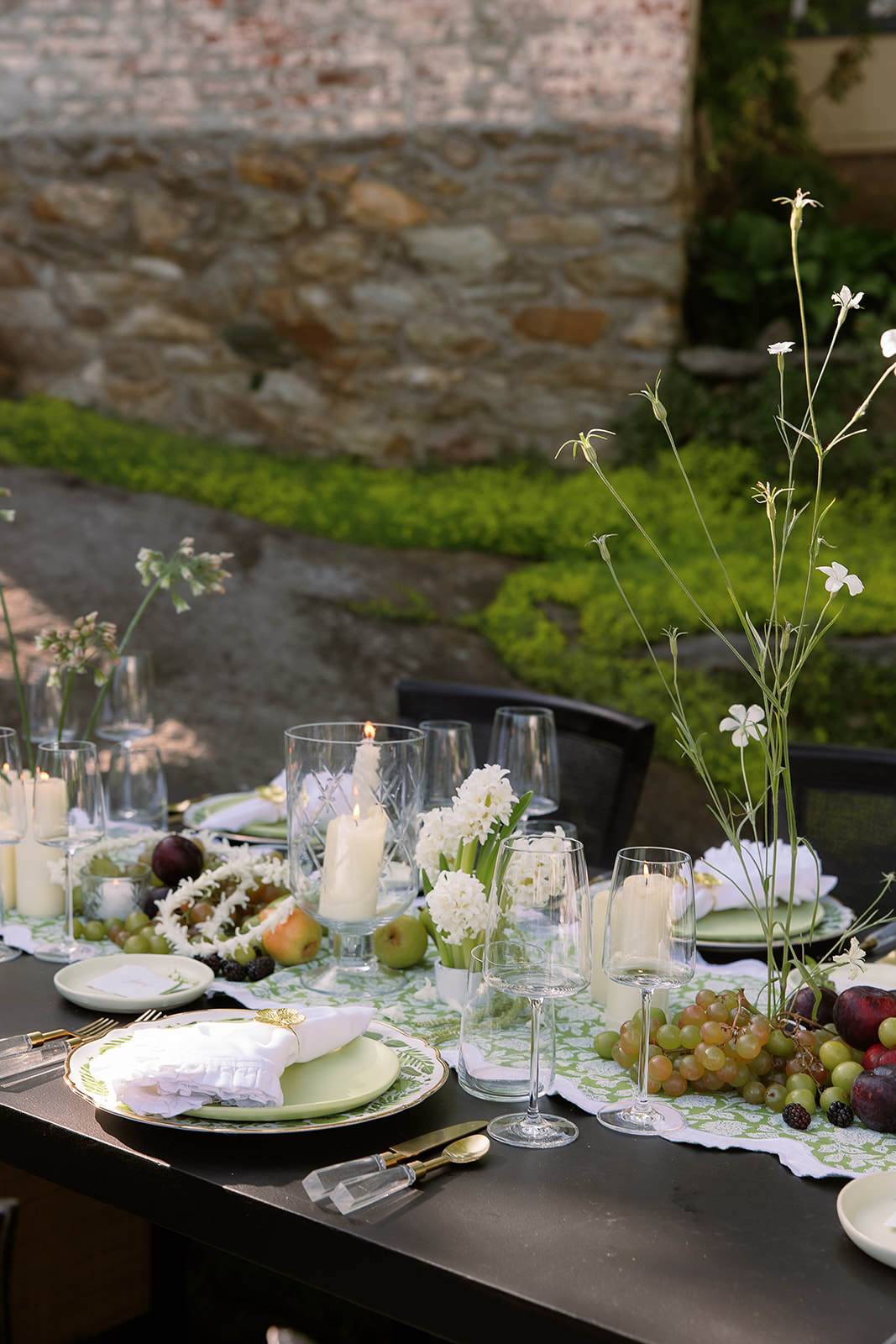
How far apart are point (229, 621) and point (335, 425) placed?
1.36 m

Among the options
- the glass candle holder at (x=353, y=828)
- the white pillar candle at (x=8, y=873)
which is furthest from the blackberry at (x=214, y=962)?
the white pillar candle at (x=8, y=873)

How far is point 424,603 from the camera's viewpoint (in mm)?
5082

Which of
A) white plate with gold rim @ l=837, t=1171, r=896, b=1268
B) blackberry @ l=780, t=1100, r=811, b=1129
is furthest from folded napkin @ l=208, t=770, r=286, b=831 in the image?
white plate with gold rim @ l=837, t=1171, r=896, b=1268

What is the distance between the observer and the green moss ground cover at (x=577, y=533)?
442cm

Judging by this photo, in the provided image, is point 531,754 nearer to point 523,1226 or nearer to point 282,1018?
point 282,1018

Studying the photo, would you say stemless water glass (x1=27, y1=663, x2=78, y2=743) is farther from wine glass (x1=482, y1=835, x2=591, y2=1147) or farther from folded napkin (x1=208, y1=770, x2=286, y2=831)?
wine glass (x1=482, y1=835, x2=591, y2=1147)

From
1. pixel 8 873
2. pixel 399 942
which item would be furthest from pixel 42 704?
pixel 399 942

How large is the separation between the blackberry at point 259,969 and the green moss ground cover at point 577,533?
290cm

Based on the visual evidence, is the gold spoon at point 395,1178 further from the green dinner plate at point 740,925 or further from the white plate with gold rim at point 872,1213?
the green dinner plate at point 740,925

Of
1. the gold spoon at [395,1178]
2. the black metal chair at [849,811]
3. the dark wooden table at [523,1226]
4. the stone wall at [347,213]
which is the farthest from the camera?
the stone wall at [347,213]

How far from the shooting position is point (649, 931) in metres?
1.06

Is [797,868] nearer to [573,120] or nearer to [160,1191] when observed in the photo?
[160,1191]

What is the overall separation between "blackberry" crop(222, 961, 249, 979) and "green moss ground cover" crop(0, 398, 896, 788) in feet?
9.55

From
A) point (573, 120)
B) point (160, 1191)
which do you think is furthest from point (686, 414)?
point (160, 1191)
